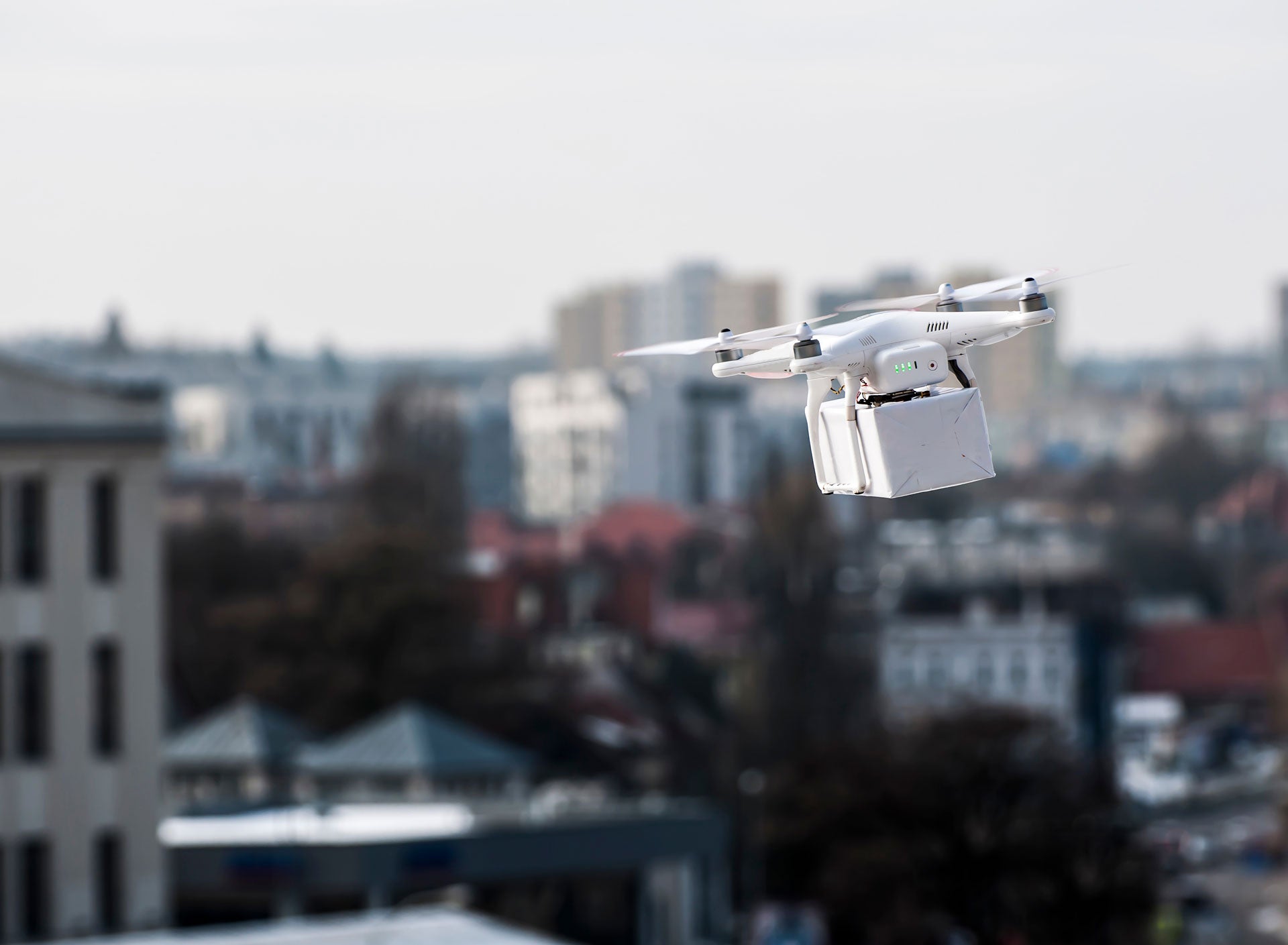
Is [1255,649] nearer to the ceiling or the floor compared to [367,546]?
nearer to the floor

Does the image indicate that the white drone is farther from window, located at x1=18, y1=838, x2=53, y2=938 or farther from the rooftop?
window, located at x1=18, y1=838, x2=53, y2=938

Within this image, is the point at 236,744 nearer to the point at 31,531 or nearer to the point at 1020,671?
the point at 31,531

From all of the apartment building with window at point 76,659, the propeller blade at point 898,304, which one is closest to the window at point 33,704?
the apartment building with window at point 76,659

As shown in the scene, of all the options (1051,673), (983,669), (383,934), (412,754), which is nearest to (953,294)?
(383,934)

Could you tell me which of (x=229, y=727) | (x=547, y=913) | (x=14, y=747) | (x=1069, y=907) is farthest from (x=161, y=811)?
(x=1069, y=907)

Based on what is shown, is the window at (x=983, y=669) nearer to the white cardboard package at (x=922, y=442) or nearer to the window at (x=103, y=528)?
the window at (x=103, y=528)

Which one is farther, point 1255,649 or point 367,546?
point 1255,649

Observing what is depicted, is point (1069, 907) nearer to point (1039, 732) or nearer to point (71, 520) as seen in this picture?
point (1039, 732)
